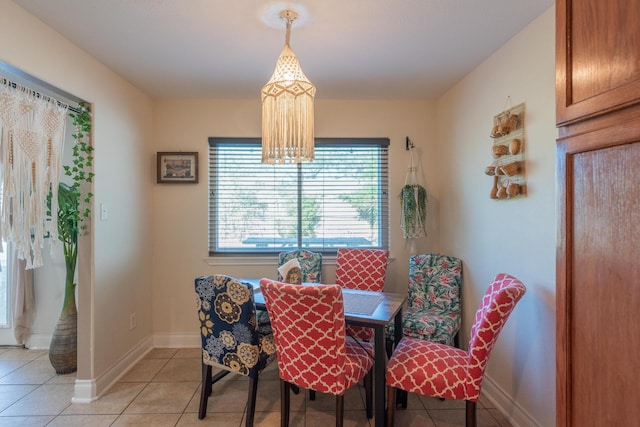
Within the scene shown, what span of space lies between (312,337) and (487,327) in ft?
2.92

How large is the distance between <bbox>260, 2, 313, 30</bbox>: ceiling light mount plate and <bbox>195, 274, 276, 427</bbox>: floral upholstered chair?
1503 millimetres

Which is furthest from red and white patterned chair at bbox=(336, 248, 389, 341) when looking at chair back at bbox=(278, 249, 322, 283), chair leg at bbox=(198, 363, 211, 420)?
chair leg at bbox=(198, 363, 211, 420)

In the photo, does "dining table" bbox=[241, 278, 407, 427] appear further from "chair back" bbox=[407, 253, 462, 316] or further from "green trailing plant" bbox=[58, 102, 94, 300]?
"green trailing plant" bbox=[58, 102, 94, 300]

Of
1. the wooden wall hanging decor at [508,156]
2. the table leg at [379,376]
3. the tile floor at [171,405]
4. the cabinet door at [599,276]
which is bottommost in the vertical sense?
the tile floor at [171,405]

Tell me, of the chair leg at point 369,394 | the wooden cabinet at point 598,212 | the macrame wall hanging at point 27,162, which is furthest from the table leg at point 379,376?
the macrame wall hanging at point 27,162

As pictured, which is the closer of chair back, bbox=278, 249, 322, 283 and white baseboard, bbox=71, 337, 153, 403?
white baseboard, bbox=71, 337, 153, 403

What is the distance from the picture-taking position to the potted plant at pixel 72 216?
2.25m

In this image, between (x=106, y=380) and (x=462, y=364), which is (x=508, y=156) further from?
(x=106, y=380)

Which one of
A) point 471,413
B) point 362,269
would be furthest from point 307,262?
point 471,413

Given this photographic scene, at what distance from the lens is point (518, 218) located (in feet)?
6.59

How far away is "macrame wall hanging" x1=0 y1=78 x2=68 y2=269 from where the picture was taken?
1723 mm

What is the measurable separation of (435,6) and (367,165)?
1649 millimetres

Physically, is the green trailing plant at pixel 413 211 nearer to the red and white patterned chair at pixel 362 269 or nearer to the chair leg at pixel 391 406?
the red and white patterned chair at pixel 362 269

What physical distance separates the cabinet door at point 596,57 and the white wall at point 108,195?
2503 mm
